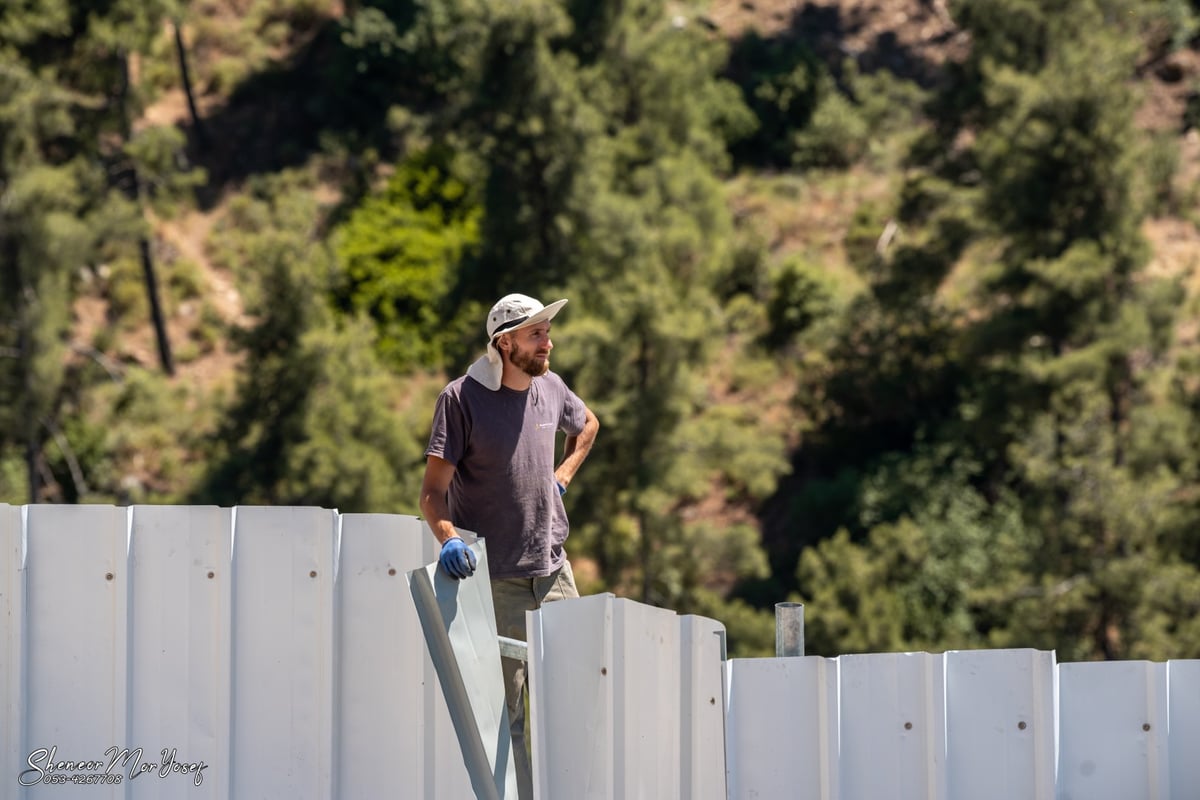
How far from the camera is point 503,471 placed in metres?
6.11

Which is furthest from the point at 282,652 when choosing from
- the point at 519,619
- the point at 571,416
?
→ the point at 571,416

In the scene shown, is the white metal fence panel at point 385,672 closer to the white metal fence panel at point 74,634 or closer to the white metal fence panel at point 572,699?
the white metal fence panel at point 572,699

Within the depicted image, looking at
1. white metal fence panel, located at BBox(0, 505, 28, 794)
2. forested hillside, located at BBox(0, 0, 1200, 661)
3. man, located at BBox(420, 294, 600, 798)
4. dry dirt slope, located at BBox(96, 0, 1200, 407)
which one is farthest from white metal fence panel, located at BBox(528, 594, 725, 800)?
dry dirt slope, located at BBox(96, 0, 1200, 407)

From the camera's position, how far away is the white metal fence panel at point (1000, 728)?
18.3 ft

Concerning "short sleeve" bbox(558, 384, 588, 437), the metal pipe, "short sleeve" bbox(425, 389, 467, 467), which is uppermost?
"short sleeve" bbox(558, 384, 588, 437)

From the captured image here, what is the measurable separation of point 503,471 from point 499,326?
0.45 meters

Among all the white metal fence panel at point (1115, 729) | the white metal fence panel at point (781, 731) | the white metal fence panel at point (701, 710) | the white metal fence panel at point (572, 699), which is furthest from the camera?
the white metal fence panel at point (1115, 729)

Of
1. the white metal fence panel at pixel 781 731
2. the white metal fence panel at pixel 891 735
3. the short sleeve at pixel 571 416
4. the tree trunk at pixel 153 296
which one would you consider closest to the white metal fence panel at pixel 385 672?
the white metal fence panel at pixel 781 731

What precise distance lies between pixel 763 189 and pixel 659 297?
957 cm

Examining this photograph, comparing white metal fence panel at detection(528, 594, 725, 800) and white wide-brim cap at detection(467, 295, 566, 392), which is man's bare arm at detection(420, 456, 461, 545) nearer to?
white wide-brim cap at detection(467, 295, 566, 392)

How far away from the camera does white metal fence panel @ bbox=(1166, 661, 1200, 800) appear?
569 centimetres

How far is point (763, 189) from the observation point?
32.9 m

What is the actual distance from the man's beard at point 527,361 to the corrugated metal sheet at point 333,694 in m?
0.67

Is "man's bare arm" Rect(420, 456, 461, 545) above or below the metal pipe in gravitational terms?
above
